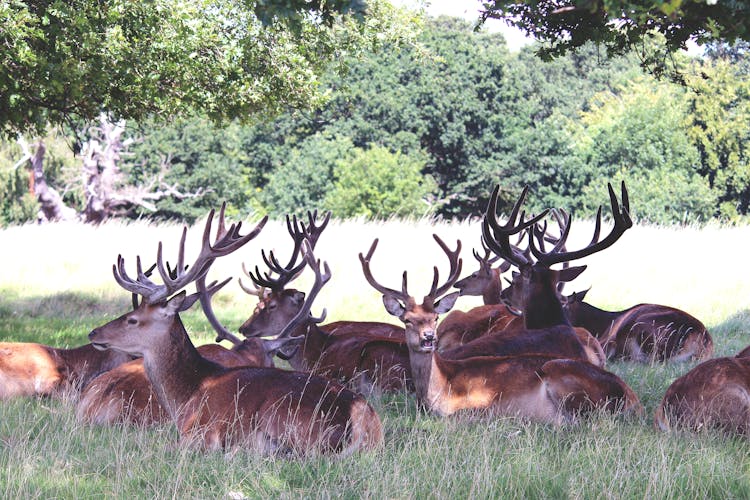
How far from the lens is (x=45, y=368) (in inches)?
289

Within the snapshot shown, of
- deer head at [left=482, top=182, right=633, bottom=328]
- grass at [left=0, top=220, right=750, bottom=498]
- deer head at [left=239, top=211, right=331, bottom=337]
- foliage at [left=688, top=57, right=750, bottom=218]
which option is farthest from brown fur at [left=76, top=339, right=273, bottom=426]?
foliage at [left=688, top=57, right=750, bottom=218]

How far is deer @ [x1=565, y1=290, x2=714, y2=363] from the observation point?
30.3 feet

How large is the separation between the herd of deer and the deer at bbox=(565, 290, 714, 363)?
5cm

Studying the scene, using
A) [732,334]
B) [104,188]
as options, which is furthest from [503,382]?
[104,188]

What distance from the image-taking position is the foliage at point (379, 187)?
34.4m

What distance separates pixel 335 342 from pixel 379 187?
2636 cm

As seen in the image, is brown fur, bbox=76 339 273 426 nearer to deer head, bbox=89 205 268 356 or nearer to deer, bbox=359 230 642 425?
deer head, bbox=89 205 268 356

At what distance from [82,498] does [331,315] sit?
8.85m

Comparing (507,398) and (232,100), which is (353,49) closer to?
(232,100)

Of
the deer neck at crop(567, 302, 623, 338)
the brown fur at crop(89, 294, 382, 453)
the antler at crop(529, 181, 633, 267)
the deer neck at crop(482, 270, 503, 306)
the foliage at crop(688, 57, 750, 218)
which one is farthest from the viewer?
the foliage at crop(688, 57, 750, 218)

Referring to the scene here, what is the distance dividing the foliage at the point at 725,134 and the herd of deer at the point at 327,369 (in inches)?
1164

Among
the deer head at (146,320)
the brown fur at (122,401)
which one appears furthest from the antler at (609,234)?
the brown fur at (122,401)

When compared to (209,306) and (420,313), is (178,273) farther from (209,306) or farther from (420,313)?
(209,306)

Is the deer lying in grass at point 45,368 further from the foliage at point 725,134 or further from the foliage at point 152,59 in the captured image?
the foliage at point 725,134
